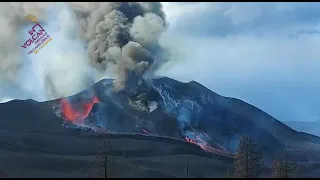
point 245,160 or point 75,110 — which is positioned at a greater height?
point 75,110

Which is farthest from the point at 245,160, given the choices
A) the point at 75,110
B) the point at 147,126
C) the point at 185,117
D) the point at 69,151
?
the point at 75,110

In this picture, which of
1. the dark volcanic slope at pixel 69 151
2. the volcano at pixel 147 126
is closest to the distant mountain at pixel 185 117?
the volcano at pixel 147 126

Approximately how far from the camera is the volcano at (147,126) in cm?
8725

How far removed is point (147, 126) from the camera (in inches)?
3915

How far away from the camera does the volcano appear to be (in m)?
87.2

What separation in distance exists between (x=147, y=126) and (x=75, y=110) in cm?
1666

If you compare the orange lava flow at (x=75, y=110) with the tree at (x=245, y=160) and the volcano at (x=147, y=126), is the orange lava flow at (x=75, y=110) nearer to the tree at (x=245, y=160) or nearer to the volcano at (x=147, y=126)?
the volcano at (x=147, y=126)

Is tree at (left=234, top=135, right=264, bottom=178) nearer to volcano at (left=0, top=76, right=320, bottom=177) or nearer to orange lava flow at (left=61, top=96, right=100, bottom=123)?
volcano at (left=0, top=76, right=320, bottom=177)

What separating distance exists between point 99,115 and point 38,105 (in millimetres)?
14574

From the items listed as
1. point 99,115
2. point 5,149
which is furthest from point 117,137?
point 5,149

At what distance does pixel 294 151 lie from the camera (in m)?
98.6

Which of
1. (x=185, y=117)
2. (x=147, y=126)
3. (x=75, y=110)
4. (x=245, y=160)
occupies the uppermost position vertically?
(x=75, y=110)

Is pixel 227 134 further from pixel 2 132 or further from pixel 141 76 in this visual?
pixel 2 132

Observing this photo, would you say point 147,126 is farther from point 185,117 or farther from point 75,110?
point 75,110
